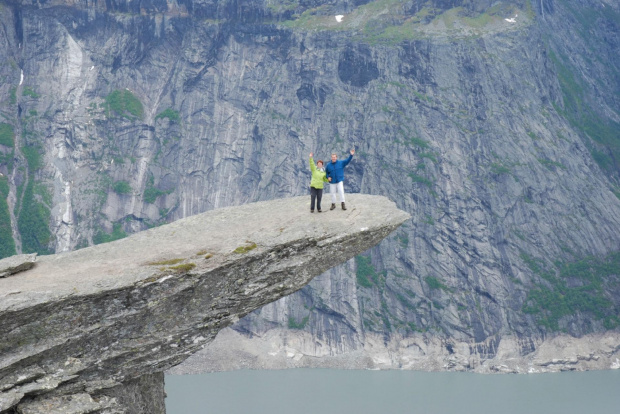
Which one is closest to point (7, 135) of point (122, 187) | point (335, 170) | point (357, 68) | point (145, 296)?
point (122, 187)

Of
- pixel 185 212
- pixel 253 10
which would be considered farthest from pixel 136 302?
pixel 253 10

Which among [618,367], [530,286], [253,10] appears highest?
[253,10]

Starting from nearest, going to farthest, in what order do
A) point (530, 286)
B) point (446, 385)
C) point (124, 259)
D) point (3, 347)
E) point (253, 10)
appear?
point (3, 347)
point (124, 259)
point (446, 385)
point (530, 286)
point (253, 10)

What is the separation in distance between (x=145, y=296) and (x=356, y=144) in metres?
140

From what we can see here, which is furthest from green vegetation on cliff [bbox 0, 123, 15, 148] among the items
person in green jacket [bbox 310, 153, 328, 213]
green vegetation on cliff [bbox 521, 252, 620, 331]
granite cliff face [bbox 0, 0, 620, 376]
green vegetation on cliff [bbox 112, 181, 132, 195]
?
person in green jacket [bbox 310, 153, 328, 213]

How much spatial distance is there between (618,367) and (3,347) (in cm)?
13020

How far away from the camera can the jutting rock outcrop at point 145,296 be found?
108ft

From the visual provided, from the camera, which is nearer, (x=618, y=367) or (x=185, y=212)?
(x=618, y=367)

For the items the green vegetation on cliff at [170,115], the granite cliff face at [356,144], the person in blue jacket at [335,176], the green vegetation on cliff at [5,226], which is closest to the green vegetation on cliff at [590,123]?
the granite cliff face at [356,144]

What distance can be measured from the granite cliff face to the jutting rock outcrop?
10725cm

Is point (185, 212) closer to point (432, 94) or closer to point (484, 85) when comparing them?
point (432, 94)

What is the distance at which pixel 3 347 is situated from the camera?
3228cm

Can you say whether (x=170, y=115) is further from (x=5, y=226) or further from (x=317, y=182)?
(x=317, y=182)

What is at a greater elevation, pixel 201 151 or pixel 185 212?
pixel 201 151
